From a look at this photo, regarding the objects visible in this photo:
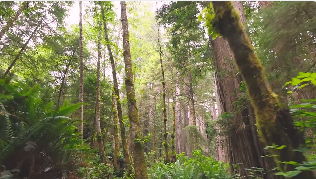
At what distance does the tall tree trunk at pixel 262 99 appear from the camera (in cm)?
165

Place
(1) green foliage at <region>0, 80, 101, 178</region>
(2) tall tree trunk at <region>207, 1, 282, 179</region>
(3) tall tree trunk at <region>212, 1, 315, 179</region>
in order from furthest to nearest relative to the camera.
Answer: (2) tall tree trunk at <region>207, 1, 282, 179</region>, (1) green foliage at <region>0, 80, 101, 178</region>, (3) tall tree trunk at <region>212, 1, 315, 179</region>

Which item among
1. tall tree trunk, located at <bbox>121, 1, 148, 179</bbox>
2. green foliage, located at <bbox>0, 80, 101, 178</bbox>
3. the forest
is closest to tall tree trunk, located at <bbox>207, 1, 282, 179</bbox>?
the forest

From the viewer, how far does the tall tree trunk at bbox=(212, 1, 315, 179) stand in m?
1.65

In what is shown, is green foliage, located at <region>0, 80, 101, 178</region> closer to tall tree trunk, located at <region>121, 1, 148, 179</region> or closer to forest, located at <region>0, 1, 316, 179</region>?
forest, located at <region>0, 1, 316, 179</region>

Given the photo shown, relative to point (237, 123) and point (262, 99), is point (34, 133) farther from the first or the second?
point (237, 123)

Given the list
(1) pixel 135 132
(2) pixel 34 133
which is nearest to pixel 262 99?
(2) pixel 34 133

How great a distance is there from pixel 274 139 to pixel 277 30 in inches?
111

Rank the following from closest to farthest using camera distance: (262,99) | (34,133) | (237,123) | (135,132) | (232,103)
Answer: (262,99) < (34,133) < (135,132) < (232,103) < (237,123)

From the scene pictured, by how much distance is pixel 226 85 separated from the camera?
614 cm

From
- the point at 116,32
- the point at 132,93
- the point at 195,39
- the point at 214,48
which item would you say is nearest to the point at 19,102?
the point at 132,93

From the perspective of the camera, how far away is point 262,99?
5.89 feet

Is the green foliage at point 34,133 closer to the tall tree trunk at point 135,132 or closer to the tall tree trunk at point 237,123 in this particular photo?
the tall tree trunk at point 135,132

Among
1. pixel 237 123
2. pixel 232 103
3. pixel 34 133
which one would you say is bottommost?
pixel 34 133

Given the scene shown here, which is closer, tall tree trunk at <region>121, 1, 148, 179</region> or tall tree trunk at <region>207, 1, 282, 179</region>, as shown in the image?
tall tree trunk at <region>121, 1, 148, 179</region>
